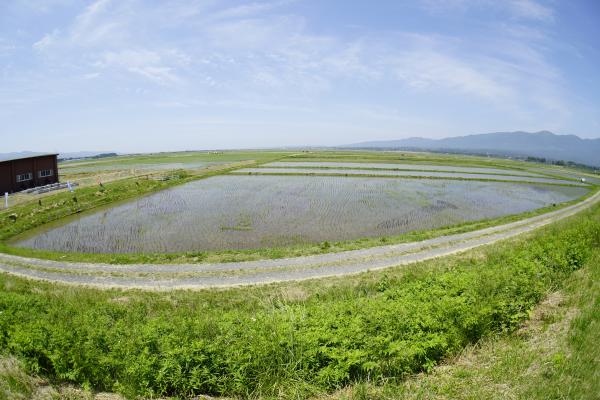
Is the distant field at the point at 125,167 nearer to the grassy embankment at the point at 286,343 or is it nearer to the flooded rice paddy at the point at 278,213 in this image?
the flooded rice paddy at the point at 278,213

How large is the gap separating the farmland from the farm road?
119 millimetres

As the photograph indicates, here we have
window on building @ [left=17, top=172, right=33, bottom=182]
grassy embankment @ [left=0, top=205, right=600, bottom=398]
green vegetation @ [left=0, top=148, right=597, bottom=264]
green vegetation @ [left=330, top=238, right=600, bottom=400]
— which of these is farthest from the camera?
window on building @ [left=17, top=172, right=33, bottom=182]

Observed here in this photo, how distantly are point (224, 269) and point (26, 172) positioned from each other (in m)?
35.9

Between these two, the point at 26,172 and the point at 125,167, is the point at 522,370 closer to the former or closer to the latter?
the point at 26,172

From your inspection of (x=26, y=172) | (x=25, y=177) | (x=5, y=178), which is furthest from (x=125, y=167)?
(x=5, y=178)

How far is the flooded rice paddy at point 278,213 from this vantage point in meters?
22.0

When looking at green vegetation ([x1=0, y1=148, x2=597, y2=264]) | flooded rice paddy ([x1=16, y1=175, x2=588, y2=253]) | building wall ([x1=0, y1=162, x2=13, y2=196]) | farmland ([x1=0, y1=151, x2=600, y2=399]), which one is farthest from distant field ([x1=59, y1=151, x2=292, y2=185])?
farmland ([x1=0, y1=151, x2=600, y2=399])

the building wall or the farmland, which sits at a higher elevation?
the building wall

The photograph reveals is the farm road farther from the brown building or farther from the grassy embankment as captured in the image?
A: the brown building

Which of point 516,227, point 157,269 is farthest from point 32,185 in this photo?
point 516,227

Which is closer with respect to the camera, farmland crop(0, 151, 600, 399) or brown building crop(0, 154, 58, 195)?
farmland crop(0, 151, 600, 399)

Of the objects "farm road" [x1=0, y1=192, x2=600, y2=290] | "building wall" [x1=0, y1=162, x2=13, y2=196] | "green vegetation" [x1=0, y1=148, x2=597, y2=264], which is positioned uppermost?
"building wall" [x1=0, y1=162, x2=13, y2=196]

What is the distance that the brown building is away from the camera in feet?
114

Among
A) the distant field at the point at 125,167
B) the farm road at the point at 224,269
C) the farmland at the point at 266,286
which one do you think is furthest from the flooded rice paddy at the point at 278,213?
the distant field at the point at 125,167
